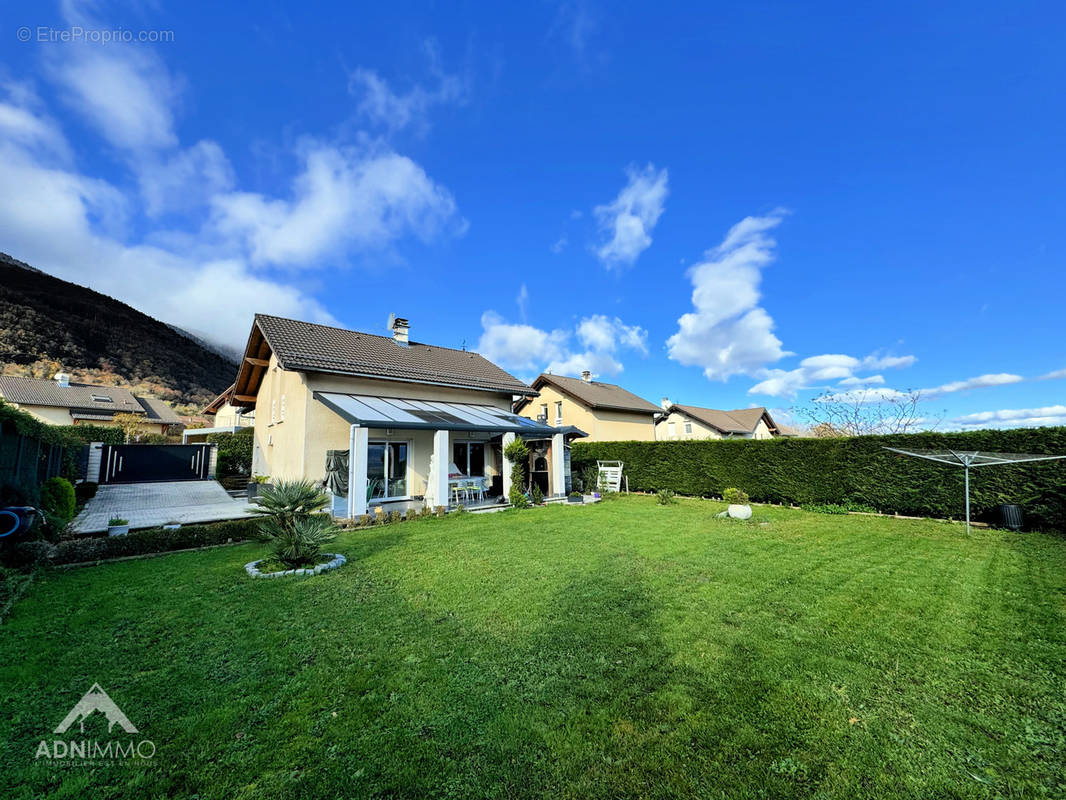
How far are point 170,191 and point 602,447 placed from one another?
2036cm

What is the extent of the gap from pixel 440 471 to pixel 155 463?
20.3 meters

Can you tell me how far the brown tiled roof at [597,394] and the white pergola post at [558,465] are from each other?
10.8m

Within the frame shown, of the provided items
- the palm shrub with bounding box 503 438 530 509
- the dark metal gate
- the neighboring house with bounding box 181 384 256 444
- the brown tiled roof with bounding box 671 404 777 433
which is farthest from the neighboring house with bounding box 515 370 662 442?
the dark metal gate

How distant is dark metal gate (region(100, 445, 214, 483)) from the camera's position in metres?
21.4

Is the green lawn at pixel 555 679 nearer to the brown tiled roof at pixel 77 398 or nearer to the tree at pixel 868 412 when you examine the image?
the tree at pixel 868 412

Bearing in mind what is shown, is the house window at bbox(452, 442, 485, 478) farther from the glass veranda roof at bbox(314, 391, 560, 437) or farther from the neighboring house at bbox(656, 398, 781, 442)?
the neighboring house at bbox(656, 398, 781, 442)

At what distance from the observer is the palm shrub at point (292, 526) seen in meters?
6.62

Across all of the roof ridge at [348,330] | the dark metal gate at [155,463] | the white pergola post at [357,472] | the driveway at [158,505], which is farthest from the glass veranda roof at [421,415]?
the dark metal gate at [155,463]

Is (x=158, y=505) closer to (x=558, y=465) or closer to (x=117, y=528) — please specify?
(x=117, y=528)

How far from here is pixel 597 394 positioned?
28719mm

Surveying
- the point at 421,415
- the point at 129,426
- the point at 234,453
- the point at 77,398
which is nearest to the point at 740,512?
the point at 421,415

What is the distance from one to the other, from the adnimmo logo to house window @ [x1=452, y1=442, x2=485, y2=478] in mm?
12784

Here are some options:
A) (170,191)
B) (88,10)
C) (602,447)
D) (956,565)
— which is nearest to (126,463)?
(170,191)

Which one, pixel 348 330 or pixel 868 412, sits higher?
pixel 348 330
